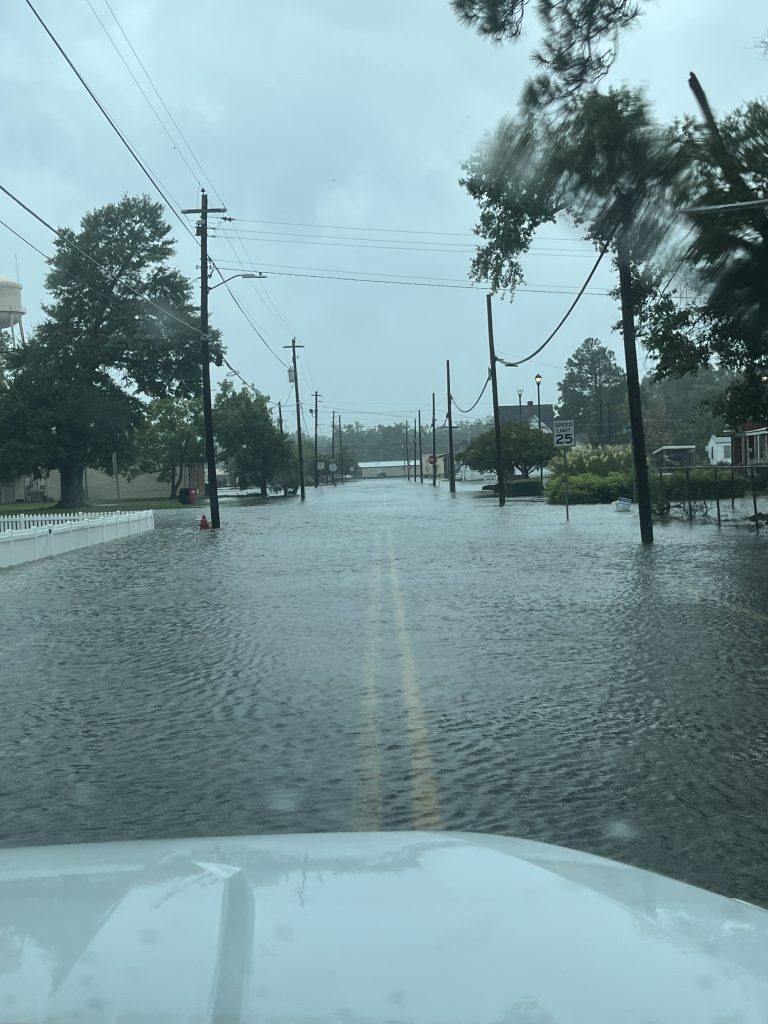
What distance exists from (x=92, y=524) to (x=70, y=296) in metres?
37.5

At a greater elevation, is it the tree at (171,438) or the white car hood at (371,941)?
the tree at (171,438)

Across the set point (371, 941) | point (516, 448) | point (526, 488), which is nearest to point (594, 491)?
point (526, 488)

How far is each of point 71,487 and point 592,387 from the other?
118172 millimetres

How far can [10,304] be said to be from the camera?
291 ft

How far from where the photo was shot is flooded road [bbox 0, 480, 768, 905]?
575cm

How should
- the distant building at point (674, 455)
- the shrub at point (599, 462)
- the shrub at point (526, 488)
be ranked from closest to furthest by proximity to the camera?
the shrub at point (599, 462) → the shrub at point (526, 488) → the distant building at point (674, 455)

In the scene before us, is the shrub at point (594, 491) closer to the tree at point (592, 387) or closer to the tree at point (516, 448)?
the tree at point (516, 448)

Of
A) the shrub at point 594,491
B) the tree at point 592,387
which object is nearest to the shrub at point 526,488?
the shrub at point 594,491

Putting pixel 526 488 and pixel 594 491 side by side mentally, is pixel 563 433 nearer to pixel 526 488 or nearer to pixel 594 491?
pixel 594 491

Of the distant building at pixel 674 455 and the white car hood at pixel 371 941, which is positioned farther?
the distant building at pixel 674 455

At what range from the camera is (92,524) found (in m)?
30.3

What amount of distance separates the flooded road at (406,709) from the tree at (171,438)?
66025 millimetres

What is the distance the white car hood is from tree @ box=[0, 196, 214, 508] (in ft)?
203

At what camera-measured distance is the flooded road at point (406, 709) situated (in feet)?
18.9
